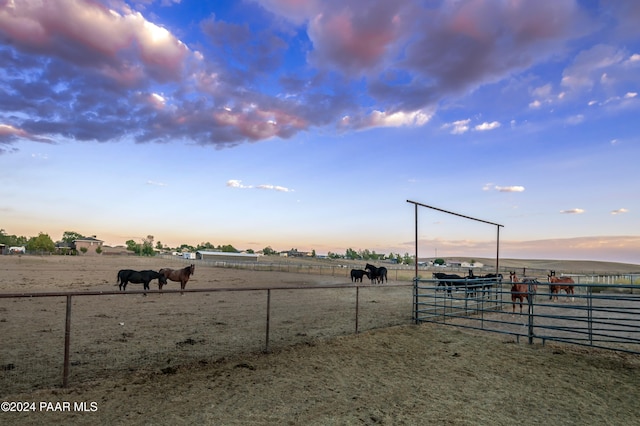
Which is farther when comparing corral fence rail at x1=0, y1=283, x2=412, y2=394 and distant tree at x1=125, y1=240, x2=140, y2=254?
distant tree at x1=125, y1=240, x2=140, y2=254

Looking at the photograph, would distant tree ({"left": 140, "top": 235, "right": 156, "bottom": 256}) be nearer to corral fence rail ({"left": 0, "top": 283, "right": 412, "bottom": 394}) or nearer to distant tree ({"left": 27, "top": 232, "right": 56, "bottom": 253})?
distant tree ({"left": 27, "top": 232, "right": 56, "bottom": 253})

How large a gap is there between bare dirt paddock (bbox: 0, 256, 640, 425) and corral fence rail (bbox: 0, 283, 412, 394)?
0.20 ft

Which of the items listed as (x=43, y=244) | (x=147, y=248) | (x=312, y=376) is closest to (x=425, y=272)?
(x=312, y=376)

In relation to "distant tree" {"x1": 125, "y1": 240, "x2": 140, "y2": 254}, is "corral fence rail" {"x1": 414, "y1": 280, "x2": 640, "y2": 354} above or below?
above

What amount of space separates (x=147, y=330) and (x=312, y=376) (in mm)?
5792

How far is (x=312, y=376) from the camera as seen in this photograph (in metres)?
6.35

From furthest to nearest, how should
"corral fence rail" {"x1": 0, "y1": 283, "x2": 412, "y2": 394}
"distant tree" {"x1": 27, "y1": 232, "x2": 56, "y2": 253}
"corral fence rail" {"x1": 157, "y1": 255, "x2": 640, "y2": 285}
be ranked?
"distant tree" {"x1": 27, "y1": 232, "x2": 56, "y2": 253}
"corral fence rail" {"x1": 157, "y1": 255, "x2": 640, "y2": 285}
"corral fence rail" {"x1": 0, "y1": 283, "x2": 412, "y2": 394}

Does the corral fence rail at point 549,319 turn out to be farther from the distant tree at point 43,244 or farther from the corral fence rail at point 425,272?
the distant tree at point 43,244

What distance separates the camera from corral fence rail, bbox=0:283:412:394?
646 centimetres

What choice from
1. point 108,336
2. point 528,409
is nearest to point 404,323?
point 528,409

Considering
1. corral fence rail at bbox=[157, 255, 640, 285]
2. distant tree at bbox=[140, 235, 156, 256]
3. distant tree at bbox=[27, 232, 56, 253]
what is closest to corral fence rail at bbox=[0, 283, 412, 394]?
corral fence rail at bbox=[157, 255, 640, 285]

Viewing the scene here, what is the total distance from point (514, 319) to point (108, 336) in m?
12.5

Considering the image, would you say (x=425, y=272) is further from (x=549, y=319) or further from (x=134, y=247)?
(x=134, y=247)

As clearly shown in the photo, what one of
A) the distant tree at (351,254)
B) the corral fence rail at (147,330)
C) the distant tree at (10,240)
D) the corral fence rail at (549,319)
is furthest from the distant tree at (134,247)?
the corral fence rail at (549,319)
